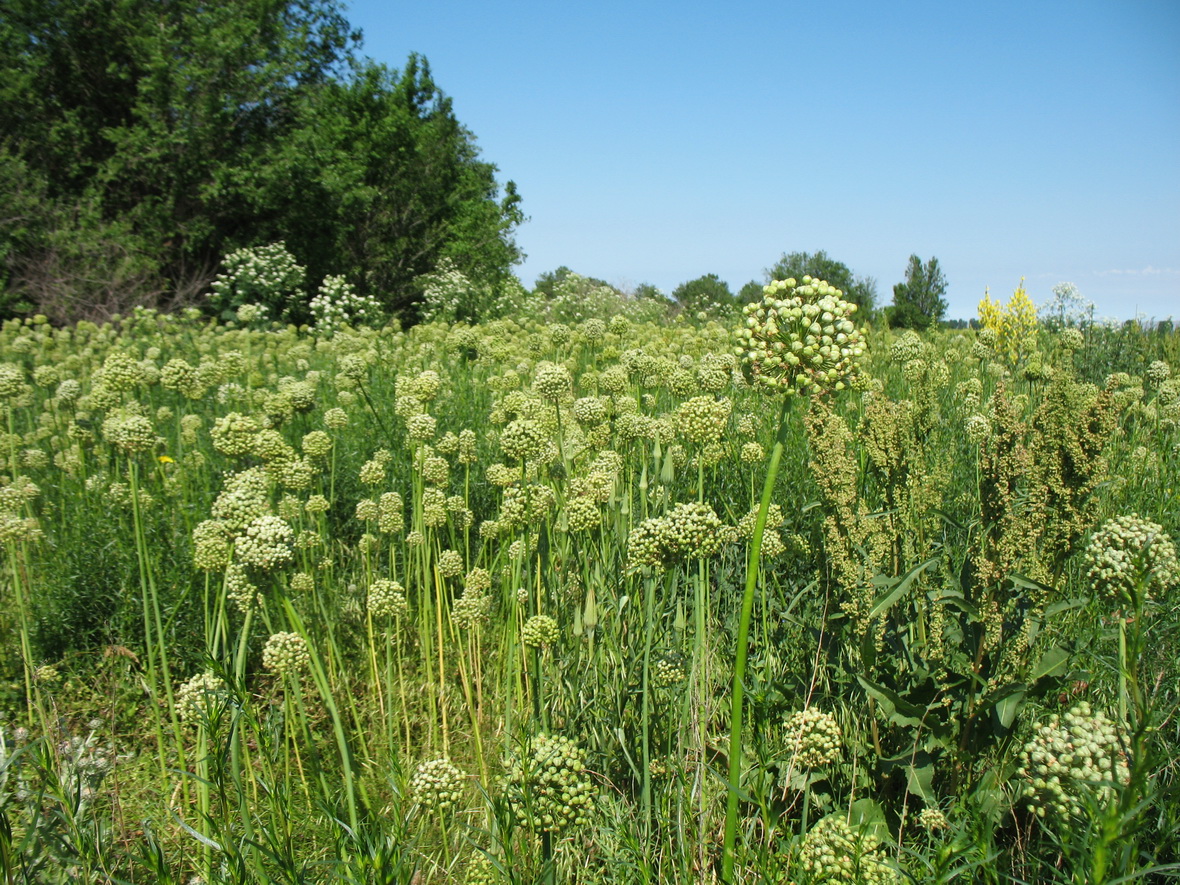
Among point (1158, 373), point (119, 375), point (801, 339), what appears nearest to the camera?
point (801, 339)

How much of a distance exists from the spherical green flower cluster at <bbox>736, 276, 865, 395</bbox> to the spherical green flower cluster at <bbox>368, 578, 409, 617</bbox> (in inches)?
58.9

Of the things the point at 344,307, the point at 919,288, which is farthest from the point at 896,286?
the point at 344,307

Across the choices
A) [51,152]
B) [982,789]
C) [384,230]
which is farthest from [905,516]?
[384,230]

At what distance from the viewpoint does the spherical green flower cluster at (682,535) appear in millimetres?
1818

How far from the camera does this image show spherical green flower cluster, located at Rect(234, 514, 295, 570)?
1856 millimetres

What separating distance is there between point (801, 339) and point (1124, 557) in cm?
106

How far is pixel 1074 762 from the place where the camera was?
4.98ft

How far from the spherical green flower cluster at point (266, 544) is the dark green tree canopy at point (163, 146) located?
1603 cm

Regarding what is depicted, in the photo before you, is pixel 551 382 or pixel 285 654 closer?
pixel 285 654

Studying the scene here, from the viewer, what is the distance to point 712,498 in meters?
3.55

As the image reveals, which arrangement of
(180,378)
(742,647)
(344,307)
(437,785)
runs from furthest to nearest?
(344,307), (180,378), (437,785), (742,647)

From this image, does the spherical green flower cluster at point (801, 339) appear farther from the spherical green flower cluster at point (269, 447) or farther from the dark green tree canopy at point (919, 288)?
the dark green tree canopy at point (919, 288)

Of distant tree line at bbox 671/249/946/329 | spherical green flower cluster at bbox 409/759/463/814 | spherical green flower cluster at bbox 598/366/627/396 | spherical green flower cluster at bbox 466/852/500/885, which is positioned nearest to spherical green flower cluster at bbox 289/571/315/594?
spherical green flower cluster at bbox 409/759/463/814

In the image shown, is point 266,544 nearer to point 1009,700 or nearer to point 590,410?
point 590,410
